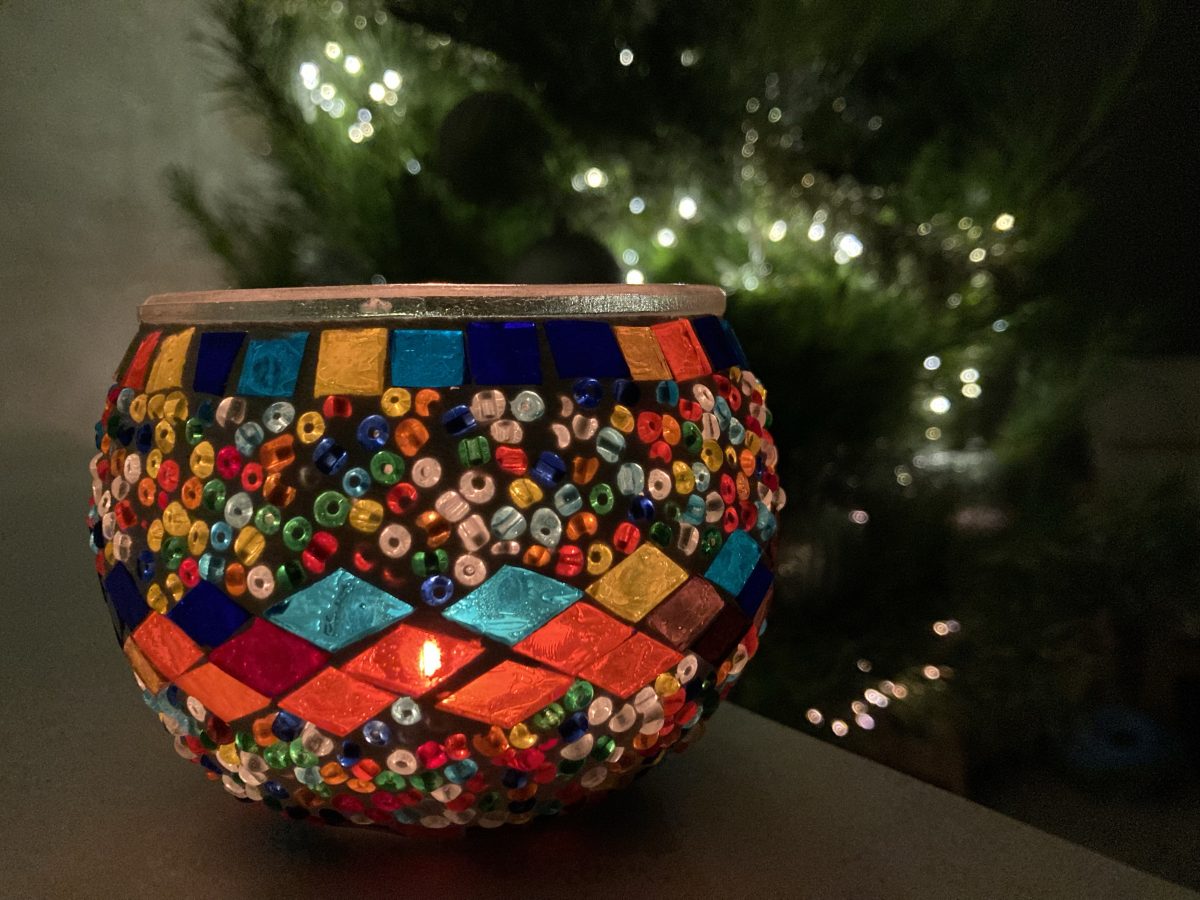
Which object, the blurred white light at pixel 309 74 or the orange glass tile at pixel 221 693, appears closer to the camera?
the orange glass tile at pixel 221 693

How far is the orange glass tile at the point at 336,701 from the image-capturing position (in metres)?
0.31

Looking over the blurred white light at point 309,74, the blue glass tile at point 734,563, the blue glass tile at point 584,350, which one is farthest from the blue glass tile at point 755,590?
the blurred white light at point 309,74

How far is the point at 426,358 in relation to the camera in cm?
31

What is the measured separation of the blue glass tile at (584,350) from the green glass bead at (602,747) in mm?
136

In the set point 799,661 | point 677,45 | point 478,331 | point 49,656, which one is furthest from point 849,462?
point 49,656

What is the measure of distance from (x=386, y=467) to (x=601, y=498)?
74 millimetres

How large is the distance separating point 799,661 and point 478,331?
0.44m

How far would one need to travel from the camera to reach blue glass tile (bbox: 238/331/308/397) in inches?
12.5

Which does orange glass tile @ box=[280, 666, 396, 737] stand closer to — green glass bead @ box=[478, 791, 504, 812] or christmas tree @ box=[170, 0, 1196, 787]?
green glass bead @ box=[478, 791, 504, 812]

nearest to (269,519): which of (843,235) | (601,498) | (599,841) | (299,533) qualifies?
(299,533)

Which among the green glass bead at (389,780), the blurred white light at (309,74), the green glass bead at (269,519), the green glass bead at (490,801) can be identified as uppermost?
the blurred white light at (309,74)

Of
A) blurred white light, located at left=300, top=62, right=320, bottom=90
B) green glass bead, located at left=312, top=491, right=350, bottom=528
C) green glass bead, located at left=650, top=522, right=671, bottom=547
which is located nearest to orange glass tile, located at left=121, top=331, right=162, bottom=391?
green glass bead, located at left=312, top=491, right=350, bottom=528

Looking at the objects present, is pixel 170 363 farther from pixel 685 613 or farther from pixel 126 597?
pixel 685 613

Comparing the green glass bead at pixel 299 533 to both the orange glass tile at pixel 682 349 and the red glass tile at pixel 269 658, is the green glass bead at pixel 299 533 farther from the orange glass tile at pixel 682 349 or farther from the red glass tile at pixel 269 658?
the orange glass tile at pixel 682 349
